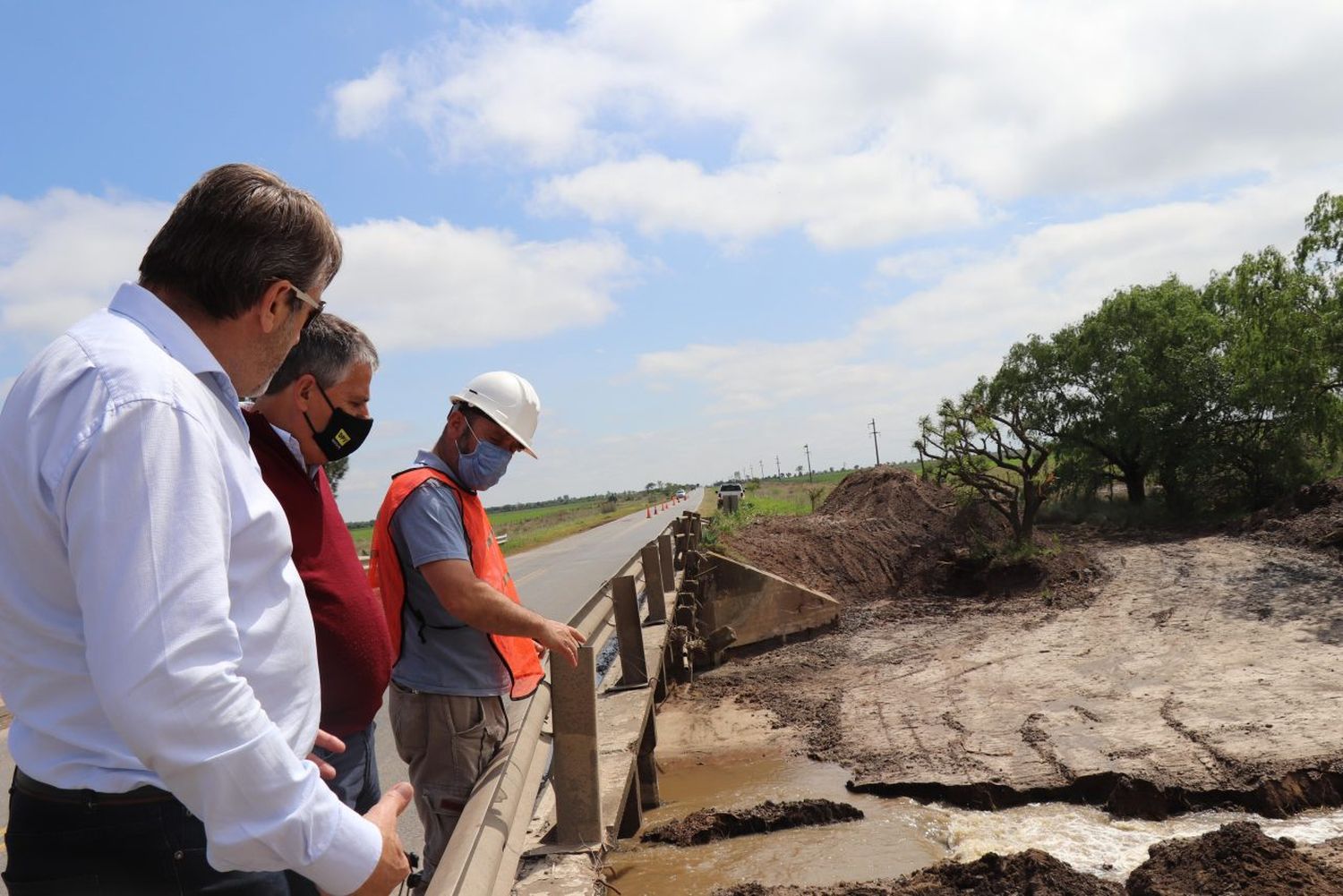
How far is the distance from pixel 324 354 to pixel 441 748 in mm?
1344

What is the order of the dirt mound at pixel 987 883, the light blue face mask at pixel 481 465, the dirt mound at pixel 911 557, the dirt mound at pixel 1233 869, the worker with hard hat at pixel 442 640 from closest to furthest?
the worker with hard hat at pixel 442 640, the light blue face mask at pixel 481 465, the dirt mound at pixel 1233 869, the dirt mound at pixel 987 883, the dirt mound at pixel 911 557

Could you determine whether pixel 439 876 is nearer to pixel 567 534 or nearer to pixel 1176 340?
pixel 1176 340

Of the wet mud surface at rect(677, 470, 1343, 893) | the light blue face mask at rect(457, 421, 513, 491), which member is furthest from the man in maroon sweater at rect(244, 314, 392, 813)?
the wet mud surface at rect(677, 470, 1343, 893)

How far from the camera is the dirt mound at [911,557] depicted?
48.6 feet

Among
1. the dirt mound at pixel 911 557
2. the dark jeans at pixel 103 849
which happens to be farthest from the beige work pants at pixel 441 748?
the dirt mound at pixel 911 557

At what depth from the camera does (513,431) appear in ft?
11.2

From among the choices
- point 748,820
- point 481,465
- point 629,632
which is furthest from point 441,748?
point 748,820

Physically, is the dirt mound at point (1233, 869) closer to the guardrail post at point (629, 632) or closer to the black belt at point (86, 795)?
the guardrail post at point (629, 632)

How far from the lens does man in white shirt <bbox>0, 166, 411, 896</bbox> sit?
114 centimetres

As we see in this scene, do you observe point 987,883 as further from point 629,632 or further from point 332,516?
point 332,516

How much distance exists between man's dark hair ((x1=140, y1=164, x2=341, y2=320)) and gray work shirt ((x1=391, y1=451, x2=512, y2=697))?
156cm

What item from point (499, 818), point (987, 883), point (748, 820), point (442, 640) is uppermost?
point (442, 640)

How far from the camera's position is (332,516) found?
2586 millimetres

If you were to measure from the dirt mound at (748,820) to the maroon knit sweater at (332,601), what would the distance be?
396cm
